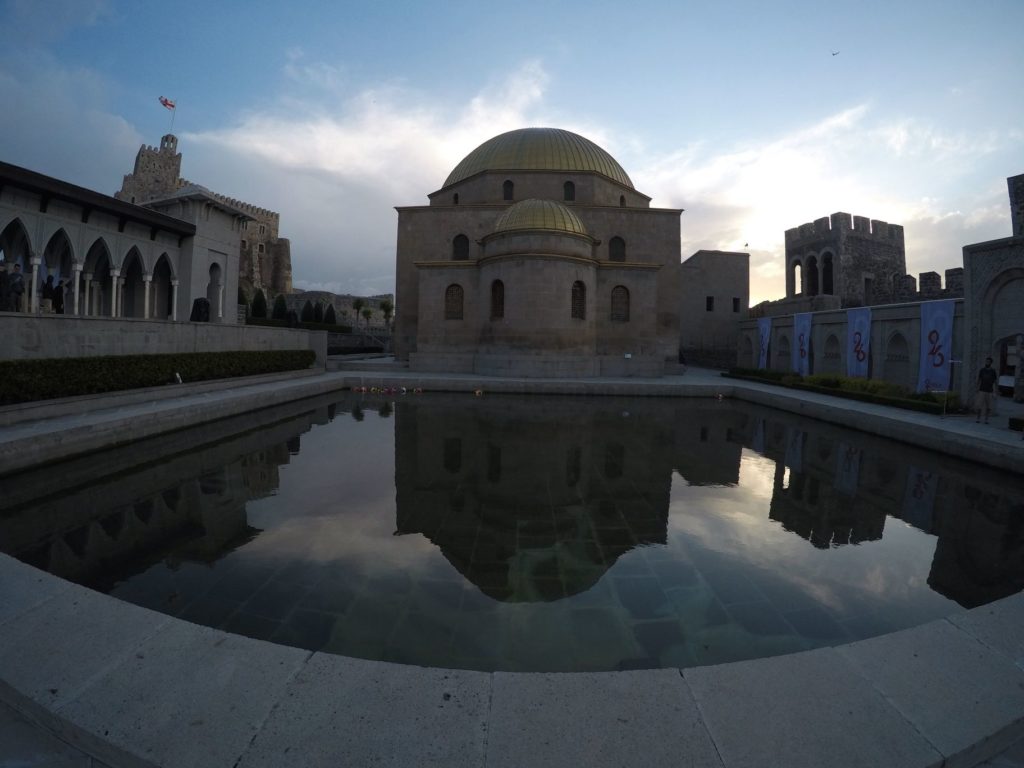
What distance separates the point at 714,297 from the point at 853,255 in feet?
28.2

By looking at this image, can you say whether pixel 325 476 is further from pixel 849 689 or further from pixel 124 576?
pixel 849 689

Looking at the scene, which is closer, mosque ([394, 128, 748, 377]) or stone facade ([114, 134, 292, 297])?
mosque ([394, 128, 748, 377])

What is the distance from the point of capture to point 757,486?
7.31 m

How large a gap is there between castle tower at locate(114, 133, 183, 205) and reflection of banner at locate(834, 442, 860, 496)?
52.8 metres

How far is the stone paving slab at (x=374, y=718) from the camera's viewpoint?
207cm

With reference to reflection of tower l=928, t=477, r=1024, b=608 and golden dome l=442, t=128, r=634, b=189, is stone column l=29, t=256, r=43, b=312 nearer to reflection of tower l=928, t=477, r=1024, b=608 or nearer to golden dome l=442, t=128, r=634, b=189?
golden dome l=442, t=128, r=634, b=189

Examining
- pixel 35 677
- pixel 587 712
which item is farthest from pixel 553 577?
pixel 35 677

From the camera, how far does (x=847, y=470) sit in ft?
27.5

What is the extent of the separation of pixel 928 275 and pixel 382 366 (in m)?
26.4

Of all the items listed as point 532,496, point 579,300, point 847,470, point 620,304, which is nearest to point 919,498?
point 847,470

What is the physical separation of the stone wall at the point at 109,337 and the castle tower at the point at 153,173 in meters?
36.4

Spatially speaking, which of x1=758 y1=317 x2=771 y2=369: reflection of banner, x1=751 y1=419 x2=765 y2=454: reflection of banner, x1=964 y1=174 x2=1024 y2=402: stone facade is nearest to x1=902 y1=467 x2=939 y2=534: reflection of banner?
x1=751 y1=419 x2=765 y2=454: reflection of banner

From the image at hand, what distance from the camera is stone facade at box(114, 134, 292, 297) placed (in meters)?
44.5

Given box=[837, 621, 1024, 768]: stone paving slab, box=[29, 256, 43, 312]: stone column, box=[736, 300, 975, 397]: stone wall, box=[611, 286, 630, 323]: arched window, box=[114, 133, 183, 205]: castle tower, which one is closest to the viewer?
box=[837, 621, 1024, 768]: stone paving slab
